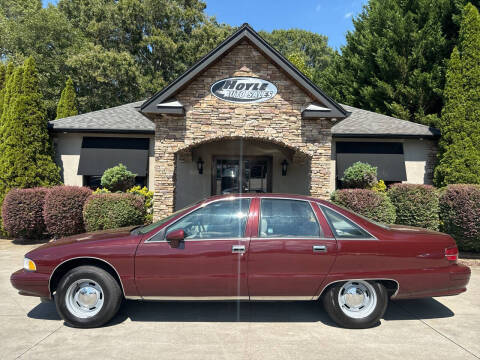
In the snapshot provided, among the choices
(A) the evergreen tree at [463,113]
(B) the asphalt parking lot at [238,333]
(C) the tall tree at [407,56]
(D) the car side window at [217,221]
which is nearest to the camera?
(B) the asphalt parking lot at [238,333]

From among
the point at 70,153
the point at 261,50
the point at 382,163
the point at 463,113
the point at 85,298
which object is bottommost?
the point at 85,298

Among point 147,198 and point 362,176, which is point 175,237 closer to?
point 147,198

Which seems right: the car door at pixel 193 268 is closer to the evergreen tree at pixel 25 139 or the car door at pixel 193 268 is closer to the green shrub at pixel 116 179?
the green shrub at pixel 116 179

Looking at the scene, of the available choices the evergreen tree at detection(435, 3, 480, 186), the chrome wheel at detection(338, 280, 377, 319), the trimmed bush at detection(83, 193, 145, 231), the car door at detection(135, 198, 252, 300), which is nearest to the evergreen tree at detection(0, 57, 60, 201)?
the trimmed bush at detection(83, 193, 145, 231)

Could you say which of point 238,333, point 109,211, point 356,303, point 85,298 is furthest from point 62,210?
point 356,303

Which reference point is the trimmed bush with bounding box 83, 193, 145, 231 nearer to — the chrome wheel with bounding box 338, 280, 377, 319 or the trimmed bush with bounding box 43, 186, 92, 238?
the trimmed bush with bounding box 43, 186, 92, 238

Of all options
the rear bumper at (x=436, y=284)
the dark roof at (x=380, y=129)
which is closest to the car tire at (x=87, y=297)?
the rear bumper at (x=436, y=284)

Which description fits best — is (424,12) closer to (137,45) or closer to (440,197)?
(440,197)

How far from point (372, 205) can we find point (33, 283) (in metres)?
7.28

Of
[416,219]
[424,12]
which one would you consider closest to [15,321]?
[416,219]

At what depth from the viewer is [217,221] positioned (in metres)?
3.90

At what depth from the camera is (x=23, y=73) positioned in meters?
9.77

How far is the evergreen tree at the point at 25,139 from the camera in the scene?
927 cm

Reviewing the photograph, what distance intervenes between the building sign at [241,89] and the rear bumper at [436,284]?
241 inches
